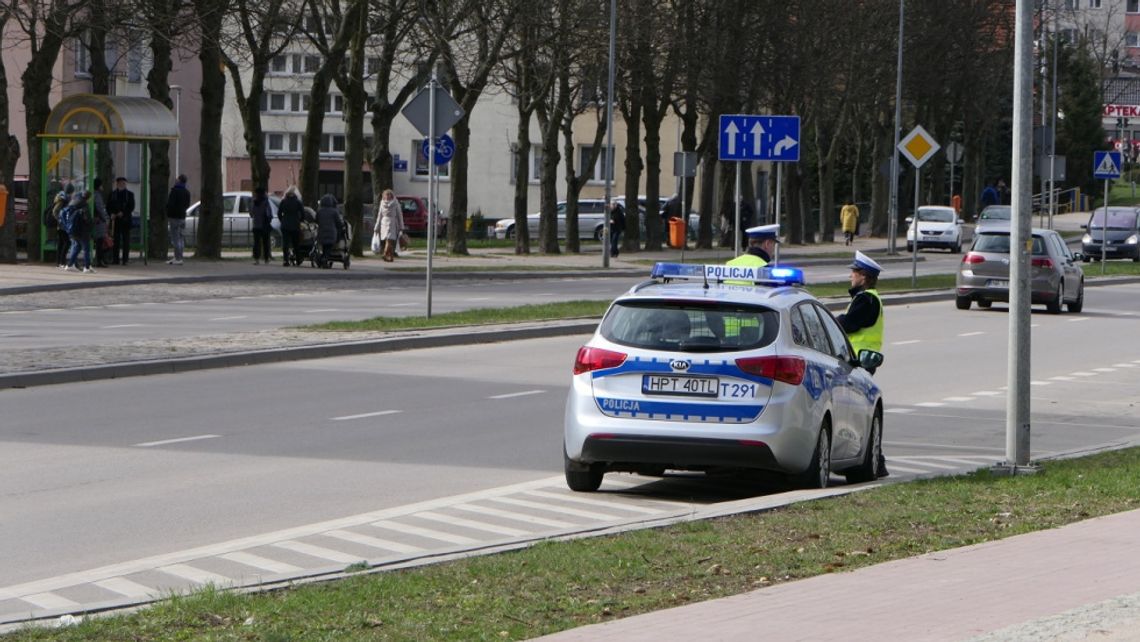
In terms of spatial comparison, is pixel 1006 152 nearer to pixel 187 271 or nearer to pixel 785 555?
pixel 187 271

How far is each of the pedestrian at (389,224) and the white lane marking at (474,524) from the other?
33647 mm

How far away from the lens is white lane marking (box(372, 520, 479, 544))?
984cm

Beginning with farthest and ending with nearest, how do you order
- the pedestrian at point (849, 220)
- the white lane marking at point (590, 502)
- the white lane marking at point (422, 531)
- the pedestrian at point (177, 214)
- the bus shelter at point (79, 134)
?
1. the pedestrian at point (849, 220)
2. the pedestrian at point (177, 214)
3. the bus shelter at point (79, 134)
4. the white lane marking at point (590, 502)
5. the white lane marking at point (422, 531)

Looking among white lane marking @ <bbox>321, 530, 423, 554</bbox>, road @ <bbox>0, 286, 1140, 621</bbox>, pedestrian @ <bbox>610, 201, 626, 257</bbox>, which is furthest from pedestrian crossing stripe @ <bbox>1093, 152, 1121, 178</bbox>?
white lane marking @ <bbox>321, 530, 423, 554</bbox>

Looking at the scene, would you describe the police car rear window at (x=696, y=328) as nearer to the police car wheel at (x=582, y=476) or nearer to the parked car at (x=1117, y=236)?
the police car wheel at (x=582, y=476)

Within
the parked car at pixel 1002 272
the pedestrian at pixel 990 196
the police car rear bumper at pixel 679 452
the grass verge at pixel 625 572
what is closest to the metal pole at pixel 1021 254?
the grass verge at pixel 625 572

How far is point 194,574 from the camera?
871 cm

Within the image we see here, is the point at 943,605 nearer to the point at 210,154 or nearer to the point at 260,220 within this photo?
the point at 210,154

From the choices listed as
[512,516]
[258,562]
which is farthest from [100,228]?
[258,562]

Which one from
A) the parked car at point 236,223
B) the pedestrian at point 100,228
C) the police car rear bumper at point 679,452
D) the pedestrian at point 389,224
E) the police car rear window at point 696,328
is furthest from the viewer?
the parked car at point 236,223

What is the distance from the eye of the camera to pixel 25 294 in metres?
29.8

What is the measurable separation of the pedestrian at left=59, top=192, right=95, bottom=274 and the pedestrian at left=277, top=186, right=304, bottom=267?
578 cm

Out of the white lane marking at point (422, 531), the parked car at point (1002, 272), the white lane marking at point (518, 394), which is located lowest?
the white lane marking at point (518, 394)

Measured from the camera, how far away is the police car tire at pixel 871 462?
1288cm
